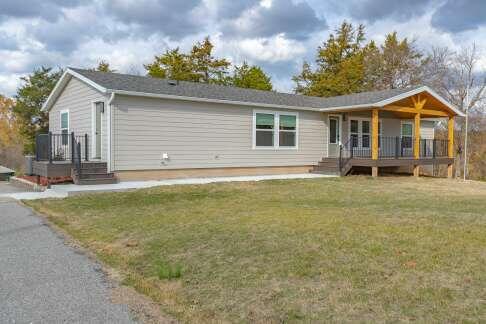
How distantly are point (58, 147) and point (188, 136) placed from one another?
15.8 ft

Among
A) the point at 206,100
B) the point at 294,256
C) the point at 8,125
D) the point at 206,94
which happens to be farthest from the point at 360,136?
the point at 8,125

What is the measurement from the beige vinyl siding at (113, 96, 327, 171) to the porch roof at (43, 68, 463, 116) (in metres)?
0.29

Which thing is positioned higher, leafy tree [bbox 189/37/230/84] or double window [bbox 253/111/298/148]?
leafy tree [bbox 189/37/230/84]

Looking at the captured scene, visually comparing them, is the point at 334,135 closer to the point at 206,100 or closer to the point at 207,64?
the point at 206,100

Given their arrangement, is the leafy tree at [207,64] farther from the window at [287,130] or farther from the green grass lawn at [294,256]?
the green grass lawn at [294,256]

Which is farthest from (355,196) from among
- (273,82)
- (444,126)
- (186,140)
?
(273,82)

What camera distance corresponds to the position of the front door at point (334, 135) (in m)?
17.4

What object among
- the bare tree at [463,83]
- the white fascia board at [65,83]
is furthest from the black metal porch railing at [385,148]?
the white fascia board at [65,83]

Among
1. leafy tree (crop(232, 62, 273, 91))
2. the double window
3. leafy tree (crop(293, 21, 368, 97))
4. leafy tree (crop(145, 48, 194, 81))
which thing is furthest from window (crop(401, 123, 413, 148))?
leafy tree (crop(145, 48, 194, 81))

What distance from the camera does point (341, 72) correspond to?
3362 centimetres

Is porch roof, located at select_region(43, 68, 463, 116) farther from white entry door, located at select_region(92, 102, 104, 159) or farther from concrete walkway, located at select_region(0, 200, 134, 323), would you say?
concrete walkway, located at select_region(0, 200, 134, 323)

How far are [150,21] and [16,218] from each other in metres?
13.1

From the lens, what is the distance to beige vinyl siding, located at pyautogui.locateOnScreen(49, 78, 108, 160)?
12.5 meters

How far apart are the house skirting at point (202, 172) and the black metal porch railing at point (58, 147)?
4.92 ft
